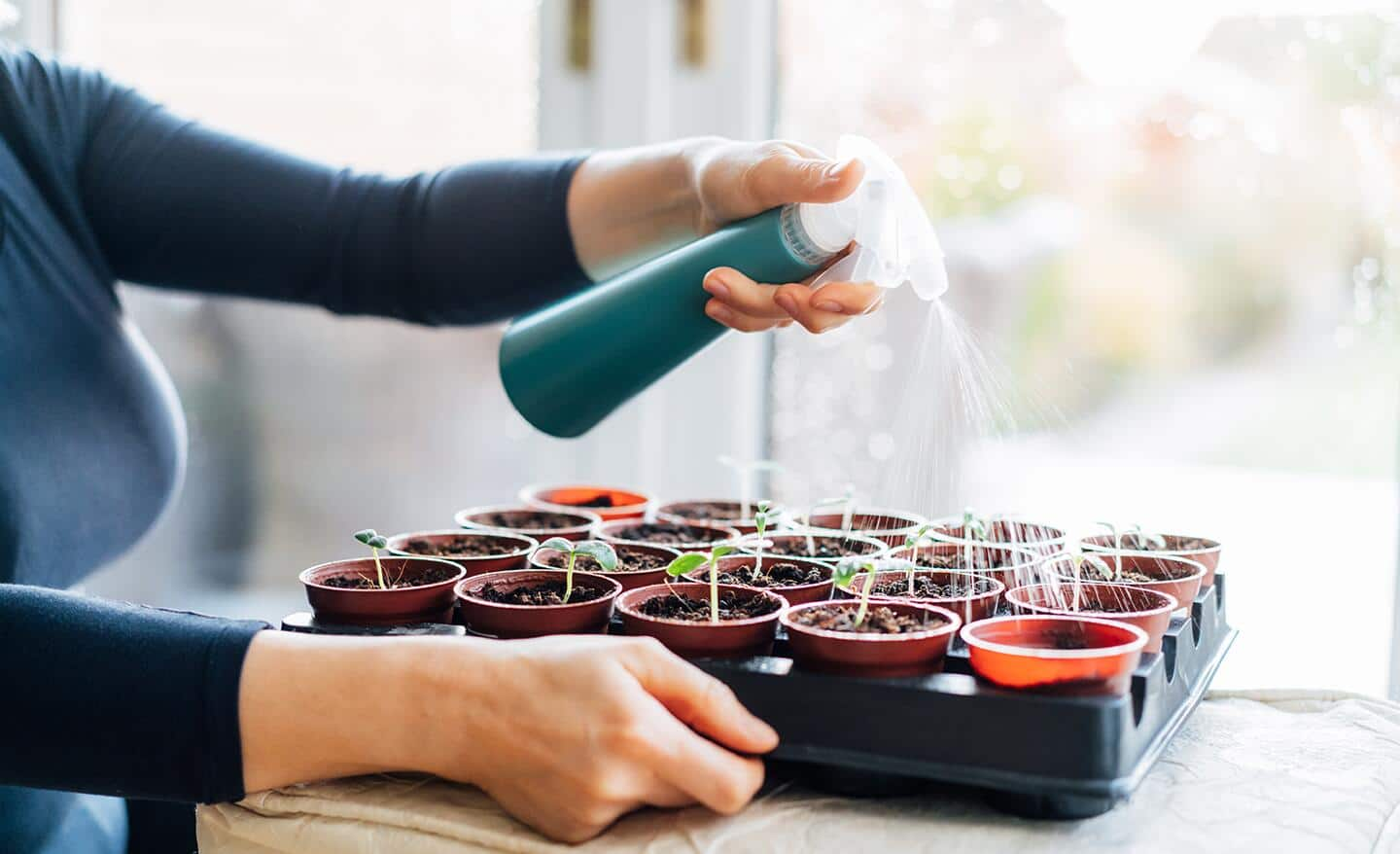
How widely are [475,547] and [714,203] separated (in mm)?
409

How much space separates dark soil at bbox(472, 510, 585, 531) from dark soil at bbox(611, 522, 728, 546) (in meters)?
0.06

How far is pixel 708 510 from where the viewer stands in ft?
4.37

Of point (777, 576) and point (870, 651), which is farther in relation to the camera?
point (777, 576)

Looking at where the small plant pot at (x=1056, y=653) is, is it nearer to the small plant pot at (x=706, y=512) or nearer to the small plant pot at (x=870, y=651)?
the small plant pot at (x=870, y=651)

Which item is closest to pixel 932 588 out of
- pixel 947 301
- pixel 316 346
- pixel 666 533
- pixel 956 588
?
pixel 956 588

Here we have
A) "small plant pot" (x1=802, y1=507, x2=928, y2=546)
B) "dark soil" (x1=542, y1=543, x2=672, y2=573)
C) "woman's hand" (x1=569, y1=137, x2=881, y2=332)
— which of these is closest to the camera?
"woman's hand" (x1=569, y1=137, x2=881, y2=332)

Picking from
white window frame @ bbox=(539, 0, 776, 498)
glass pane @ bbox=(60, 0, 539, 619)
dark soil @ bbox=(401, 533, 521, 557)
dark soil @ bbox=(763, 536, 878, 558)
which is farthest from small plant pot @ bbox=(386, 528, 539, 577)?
glass pane @ bbox=(60, 0, 539, 619)

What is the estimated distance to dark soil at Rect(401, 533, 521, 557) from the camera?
1120 mm

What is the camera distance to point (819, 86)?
5.41 feet

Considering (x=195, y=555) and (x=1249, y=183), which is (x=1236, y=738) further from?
(x=195, y=555)

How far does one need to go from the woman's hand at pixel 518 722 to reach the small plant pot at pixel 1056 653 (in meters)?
0.16

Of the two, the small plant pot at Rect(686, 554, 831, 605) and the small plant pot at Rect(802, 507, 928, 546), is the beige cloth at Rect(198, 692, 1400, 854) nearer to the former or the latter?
the small plant pot at Rect(686, 554, 831, 605)

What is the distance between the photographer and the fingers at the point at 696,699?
74 centimetres

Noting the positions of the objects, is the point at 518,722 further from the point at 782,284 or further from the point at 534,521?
the point at 534,521
